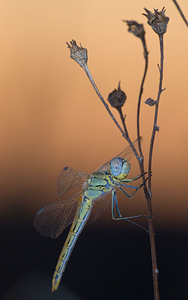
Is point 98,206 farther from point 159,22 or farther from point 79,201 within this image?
point 159,22

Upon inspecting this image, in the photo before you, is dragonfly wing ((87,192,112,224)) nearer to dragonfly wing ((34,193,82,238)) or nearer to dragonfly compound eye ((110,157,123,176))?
dragonfly wing ((34,193,82,238))

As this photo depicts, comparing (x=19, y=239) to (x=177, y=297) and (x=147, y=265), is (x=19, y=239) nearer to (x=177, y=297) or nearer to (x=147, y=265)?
(x=147, y=265)

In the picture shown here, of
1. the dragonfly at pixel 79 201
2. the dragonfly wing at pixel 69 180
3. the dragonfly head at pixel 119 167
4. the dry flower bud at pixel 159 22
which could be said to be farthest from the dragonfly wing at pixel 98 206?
the dry flower bud at pixel 159 22

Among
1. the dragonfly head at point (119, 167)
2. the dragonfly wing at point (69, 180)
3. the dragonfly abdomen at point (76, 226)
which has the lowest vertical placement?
the dragonfly abdomen at point (76, 226)

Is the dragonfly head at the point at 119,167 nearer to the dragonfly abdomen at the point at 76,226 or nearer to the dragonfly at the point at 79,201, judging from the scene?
the dragonfly at the point at 79,201

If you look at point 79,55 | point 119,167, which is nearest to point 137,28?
point 79,55

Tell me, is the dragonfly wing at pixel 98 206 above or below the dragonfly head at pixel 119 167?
below
